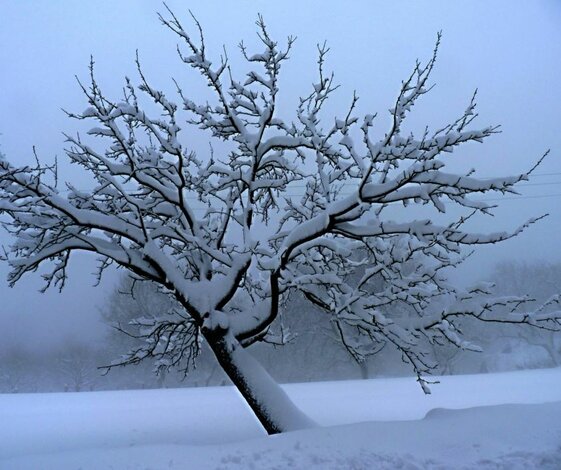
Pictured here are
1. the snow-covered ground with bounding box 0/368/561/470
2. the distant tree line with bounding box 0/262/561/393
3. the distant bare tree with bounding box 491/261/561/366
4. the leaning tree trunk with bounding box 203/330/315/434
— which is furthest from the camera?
the distant bare tree with bounding box 491/261/561/366

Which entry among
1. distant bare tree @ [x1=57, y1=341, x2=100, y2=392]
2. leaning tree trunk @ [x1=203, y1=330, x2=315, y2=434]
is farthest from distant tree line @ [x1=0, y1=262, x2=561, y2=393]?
leaning tree trunk @ [x1=203, y1=330, x2=315, y2=434]

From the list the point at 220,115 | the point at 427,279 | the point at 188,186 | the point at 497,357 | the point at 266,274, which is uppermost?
the point at 220,115

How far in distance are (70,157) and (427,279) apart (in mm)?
6928

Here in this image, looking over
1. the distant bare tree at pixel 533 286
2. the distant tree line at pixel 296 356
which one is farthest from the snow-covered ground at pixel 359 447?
the distant bare tree at pixel 533 286

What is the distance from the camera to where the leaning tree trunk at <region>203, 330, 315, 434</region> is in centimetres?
705

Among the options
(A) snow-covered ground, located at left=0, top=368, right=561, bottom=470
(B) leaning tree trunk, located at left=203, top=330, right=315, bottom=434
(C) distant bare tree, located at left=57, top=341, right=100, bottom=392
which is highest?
(C) distant bare tree, located at left=57, top=341, right=100, bottom=392

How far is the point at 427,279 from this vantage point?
7.40m

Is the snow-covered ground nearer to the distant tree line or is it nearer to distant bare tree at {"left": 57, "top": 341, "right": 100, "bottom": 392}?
the distant tree line

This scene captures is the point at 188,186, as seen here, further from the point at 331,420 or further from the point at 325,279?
the point at 331,420

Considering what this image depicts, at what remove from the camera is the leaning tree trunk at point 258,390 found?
7.05m

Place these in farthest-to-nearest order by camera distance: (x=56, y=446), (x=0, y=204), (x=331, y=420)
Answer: (x=331, y=420)
(x=56, y=446)
(x=0, y=204)

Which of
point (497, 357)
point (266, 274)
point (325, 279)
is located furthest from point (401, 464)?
point (497, 357)

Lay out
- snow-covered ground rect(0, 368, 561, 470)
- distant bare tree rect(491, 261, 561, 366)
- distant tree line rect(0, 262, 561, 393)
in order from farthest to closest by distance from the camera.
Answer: distant bare tree rect(491, 261, 561, 366)
distant tree line rect(0, 262, 561, 393)
snow-covered ground rect(0, 368, 561, 470)

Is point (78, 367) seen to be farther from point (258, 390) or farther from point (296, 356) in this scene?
point (258, 390)
